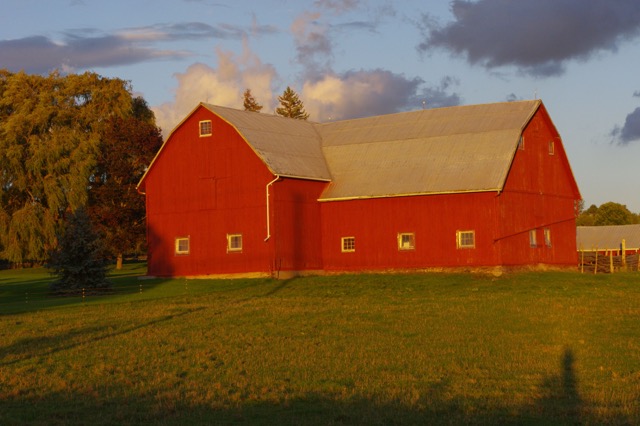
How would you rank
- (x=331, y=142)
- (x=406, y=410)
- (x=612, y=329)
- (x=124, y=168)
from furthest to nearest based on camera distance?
1. (x=124, y=168)
2. (x=331, y=142)
3. (x=612, y=329)
4. (x=406, y=410)

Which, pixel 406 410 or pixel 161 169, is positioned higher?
pixel 161 169

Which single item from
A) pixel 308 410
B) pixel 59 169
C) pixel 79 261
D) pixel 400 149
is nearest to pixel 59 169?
pixel 59 169

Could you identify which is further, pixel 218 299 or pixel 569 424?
pixel 218 299

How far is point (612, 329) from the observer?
22.5 meters

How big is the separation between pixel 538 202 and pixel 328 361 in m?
32.6

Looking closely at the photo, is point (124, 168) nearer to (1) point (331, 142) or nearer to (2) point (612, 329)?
(1) point (331, 142)

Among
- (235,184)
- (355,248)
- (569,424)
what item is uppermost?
(235,184)

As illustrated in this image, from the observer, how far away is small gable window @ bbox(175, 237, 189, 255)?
49.6 metres

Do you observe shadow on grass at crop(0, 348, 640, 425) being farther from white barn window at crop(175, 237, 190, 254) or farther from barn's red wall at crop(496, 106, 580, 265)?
white barn window at crop(175, 237, 190, 254)

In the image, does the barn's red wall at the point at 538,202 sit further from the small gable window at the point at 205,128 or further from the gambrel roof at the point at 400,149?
the small gable window at the point at 205,128

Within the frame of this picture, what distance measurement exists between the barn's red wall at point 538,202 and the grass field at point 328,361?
10.7 m

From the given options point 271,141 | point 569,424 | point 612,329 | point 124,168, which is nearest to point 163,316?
point 612,329

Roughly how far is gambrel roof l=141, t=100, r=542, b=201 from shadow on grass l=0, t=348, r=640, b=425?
30616mm

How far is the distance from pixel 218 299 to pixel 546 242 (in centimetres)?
2081
